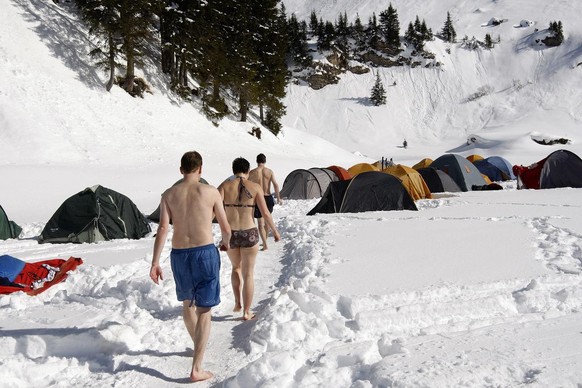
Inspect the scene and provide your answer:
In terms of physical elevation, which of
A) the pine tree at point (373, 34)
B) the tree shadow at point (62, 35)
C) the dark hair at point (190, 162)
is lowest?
the dark hair at point (190, 162)

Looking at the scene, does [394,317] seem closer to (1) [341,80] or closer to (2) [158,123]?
(2) [158,123]

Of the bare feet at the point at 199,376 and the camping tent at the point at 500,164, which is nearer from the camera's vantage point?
the bare feet at the point at 199,376

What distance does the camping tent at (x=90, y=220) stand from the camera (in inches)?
389

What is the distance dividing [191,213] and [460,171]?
55.1 ft

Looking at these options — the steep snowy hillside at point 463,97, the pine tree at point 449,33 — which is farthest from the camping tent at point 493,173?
the pine tree at point 449,33

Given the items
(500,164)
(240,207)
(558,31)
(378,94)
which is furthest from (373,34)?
(240,207)

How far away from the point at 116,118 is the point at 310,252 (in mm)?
20162

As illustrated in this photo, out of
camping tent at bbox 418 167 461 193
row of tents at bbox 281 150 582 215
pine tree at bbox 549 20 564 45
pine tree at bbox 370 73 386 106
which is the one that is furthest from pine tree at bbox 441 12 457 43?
camping tent at bbox 418 167 461 193

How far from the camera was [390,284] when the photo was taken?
5273mm

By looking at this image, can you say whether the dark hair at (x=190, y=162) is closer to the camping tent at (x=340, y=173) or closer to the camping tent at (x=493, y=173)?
the camping tent at (x=340, y=173)

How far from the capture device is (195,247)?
365 centimetres

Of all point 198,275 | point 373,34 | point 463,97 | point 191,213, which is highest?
point 373,34

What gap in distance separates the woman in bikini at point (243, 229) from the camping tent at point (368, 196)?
7431 millimetres

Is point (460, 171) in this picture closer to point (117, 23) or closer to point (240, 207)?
point (240, 207)
